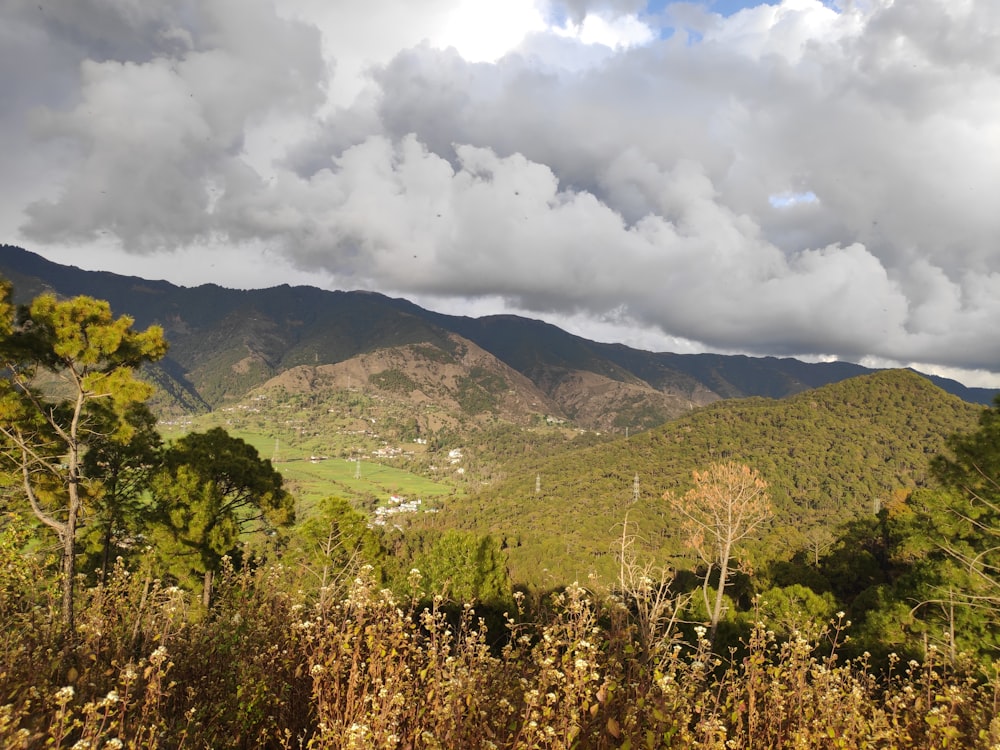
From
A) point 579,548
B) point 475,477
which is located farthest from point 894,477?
point 475,477

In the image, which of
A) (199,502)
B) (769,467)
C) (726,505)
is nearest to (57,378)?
(199,502)

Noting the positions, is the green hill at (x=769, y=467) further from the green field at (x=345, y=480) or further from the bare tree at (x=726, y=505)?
the bare tree at (x=726, y=505)

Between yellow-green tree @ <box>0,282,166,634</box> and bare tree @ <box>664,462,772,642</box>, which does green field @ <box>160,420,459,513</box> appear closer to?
yellow-green tree @ <box>0,282,166,634</box>

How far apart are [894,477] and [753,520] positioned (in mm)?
96439

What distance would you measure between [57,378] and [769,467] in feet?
338

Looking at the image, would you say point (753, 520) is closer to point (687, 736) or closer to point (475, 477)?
point (687, 736)

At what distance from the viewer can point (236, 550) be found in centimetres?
1569

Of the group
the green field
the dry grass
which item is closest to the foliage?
the dry grass

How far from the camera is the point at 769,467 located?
3548 inches

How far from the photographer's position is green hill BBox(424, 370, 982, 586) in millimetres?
73250

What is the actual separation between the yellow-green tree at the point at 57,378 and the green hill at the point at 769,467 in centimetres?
4944

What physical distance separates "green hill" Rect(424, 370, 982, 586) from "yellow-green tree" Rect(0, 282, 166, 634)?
162ft

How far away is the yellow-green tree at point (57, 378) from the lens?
926 cm

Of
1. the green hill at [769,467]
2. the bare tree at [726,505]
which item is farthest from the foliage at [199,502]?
the green hill at [769,467]
